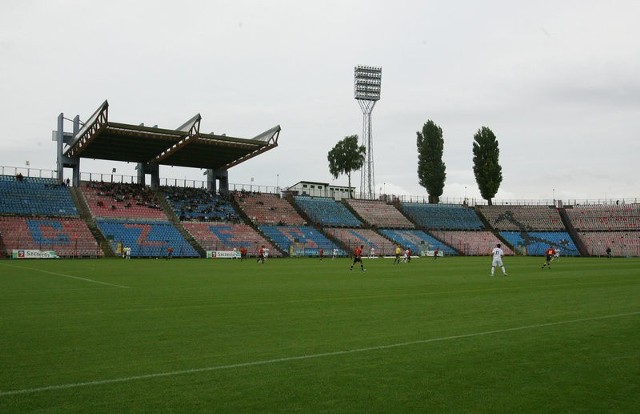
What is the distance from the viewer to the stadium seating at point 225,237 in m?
61.6

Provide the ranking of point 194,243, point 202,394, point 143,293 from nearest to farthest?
point 202,394
point 143,293
point 194,243

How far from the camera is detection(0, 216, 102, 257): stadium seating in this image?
51594mm

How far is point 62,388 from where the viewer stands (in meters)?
7.03

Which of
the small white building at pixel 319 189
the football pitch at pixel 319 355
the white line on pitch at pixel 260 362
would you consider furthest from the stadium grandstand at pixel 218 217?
the white line on pitch at pixel 260 362

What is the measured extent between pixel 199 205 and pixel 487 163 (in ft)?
162

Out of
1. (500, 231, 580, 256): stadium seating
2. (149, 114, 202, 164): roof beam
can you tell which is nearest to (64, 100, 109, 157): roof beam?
(149, 114, 202, 164): roof beam

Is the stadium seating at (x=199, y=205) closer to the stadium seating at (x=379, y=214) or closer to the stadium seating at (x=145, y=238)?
the stadium seating at (x=145, y=238)

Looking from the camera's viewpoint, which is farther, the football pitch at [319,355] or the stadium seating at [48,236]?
the stadium seating at [48,236]

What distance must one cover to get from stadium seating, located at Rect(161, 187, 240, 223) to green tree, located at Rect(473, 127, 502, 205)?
43985 mm

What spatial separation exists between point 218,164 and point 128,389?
223 ft

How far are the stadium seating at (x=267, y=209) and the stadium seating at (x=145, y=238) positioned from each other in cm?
1356

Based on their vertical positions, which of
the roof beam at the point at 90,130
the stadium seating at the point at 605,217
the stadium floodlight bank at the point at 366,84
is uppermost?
the stadium floodlight bank at the point at 366,84

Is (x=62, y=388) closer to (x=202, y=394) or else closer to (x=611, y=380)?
(x=202, y=394)

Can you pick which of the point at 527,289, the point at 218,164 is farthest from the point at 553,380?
the point at 218,164
